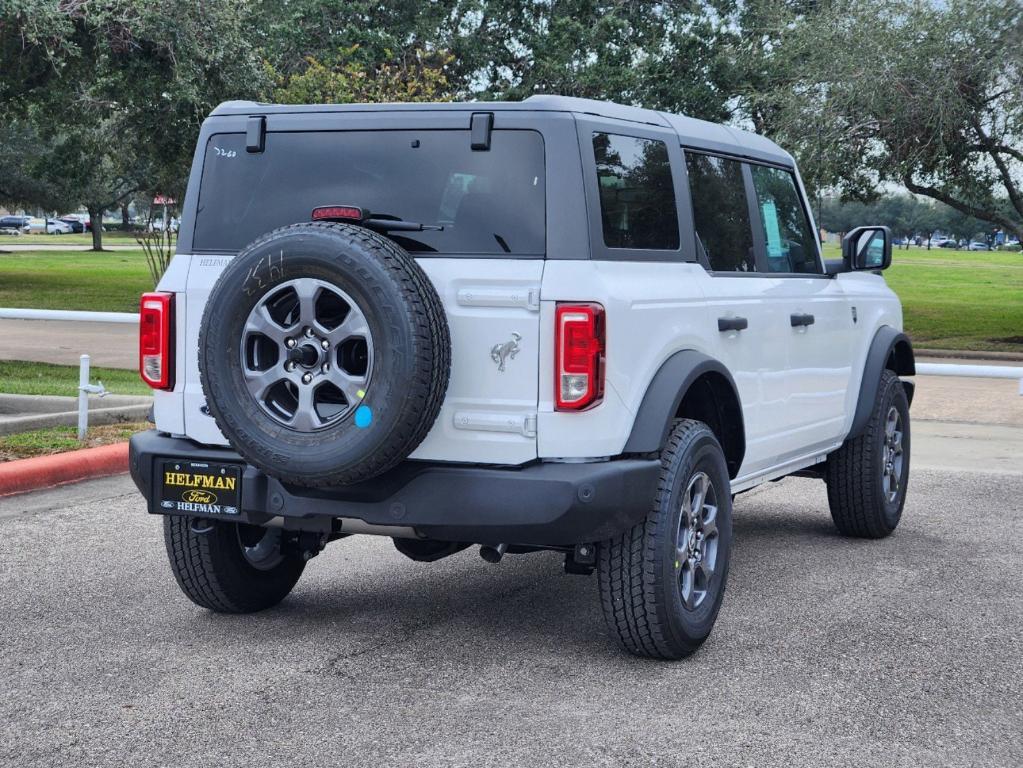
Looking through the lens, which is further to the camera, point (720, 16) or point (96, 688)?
point (720, 16)

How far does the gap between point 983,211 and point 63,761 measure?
25.7 m

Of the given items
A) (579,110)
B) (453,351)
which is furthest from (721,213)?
(453,351)

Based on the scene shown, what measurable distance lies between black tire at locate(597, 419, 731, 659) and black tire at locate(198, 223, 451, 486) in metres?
0.89

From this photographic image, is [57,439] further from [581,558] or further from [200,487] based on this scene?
[581,558]

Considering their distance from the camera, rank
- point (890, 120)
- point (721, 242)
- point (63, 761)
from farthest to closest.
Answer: point (890, 120) < point (721, 242) < point (63, 761)

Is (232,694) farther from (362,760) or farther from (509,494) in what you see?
(509,494)

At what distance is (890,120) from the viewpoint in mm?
24016

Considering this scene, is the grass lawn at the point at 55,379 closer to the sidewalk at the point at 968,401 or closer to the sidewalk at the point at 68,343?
the sidewalk at the point at 68,343

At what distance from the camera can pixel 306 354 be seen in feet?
15.5

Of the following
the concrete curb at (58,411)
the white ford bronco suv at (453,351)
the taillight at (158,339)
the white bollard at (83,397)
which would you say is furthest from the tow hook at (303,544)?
the concrete curb at (58,411)

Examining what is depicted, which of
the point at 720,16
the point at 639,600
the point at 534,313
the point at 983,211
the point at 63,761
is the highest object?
the point at 720,16

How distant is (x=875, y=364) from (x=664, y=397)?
2.94 meters

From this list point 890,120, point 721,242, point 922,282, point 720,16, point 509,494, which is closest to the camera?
point 509,494

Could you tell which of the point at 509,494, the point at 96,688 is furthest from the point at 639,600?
the point at 96,688
